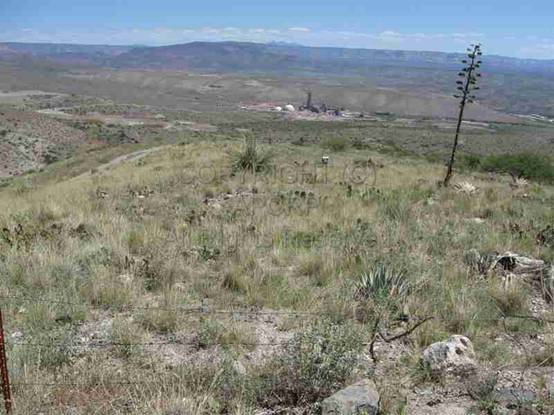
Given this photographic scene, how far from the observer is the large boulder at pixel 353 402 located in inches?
117

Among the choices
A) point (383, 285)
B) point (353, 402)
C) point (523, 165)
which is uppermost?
point (353, 402)

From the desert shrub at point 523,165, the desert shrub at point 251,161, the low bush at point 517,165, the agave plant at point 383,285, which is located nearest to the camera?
the agave plant at point 383,285

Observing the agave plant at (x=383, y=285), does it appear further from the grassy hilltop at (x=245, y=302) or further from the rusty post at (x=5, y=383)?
the rusty post at (x=5, y=383)

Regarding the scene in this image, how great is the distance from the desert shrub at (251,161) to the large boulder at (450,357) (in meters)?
10.9

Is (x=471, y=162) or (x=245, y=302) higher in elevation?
(x=245, y=302)

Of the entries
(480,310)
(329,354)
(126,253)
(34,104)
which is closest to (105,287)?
(126,253)

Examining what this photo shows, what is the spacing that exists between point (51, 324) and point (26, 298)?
62cm

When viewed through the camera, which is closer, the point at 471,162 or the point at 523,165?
the point at 471,162

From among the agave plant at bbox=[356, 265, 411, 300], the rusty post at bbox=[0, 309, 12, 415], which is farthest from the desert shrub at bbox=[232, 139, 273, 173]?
the rusty post at bbox=[0, 309, 12, 415]

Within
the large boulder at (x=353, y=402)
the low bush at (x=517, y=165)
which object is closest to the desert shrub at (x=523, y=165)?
the low bush at (x=517, y=165)

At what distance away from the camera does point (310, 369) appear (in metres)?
3.34

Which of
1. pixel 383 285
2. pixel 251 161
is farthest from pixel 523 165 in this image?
pixel 383 285

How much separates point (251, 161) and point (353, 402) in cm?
1193

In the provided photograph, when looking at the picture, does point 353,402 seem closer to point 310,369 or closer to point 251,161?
point 310,369
